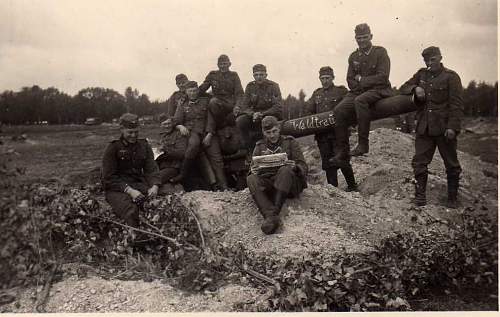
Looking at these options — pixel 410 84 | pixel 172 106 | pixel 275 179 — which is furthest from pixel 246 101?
pixel 410 84

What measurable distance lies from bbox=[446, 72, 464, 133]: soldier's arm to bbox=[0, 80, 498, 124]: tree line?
31 centimetres

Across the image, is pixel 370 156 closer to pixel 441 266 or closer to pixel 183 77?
pixel 183 77

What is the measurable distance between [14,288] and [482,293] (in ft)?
14.9

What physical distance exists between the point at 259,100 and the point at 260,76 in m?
0.35

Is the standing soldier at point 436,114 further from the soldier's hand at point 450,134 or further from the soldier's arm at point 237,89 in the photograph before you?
the soldier's arm at point 237,89

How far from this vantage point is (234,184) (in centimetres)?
777

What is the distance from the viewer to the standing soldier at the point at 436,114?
5660 mm

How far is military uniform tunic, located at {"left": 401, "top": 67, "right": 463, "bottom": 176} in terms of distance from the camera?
5660mm

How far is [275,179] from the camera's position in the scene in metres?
5.16

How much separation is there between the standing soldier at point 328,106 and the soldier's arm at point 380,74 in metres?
0.60

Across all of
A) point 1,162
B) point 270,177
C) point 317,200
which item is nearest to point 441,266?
point 317,200

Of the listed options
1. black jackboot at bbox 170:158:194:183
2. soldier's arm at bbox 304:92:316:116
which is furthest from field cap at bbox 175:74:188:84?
soldier's arm at bbox 304:92:316:116

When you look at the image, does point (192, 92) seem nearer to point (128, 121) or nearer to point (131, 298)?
point (128, 121)

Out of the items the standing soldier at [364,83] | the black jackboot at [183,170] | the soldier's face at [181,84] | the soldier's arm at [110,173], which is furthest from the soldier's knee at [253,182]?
the soldier's face at [181,84]
